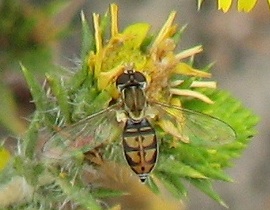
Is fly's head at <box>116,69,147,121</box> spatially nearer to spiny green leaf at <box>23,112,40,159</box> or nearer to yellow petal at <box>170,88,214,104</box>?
yellow petal at <box>170,88,214,104</box>

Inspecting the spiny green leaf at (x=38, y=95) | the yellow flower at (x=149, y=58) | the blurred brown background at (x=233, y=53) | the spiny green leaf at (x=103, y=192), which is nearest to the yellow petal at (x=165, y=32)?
the yellow flower at (x=149, y=58)

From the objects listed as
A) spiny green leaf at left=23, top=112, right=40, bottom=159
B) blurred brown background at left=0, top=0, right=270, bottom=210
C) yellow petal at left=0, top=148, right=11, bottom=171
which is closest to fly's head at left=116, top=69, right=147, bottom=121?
spiny green leaf at left=23, top=112, right=40, bottom=159

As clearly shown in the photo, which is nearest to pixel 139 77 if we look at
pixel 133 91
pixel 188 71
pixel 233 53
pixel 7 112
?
pixel 133 91

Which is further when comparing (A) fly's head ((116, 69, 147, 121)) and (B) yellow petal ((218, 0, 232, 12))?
(B) yellow petal ((218, 0, 232, 12))

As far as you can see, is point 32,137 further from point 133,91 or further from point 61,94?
point 133,91

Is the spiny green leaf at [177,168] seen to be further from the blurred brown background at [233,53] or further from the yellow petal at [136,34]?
the blurred brown background at [233,53]

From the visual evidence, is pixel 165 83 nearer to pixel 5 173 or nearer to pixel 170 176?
pixel 170 176

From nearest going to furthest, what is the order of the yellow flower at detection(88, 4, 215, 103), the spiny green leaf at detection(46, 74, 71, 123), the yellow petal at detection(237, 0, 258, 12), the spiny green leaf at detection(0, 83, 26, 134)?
1. the spiny green leaf at detection(46, 74, 71, 123)
2. the yellow flower at detection(88, 4, 215, 103)
3. the yellow petal at detection(237, 0, 258, 12)
4. the spiny green leaf at detection(0, 83, 26, 134)
